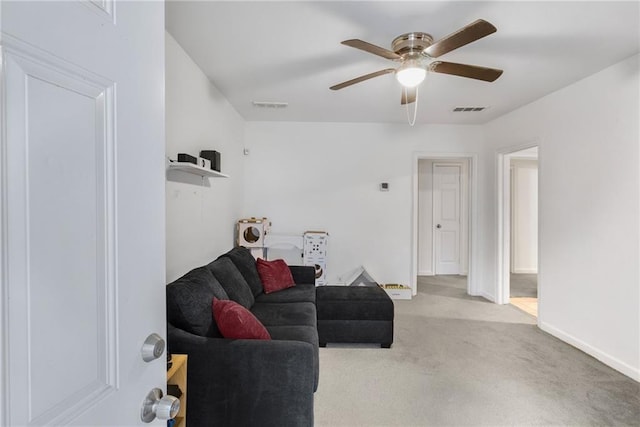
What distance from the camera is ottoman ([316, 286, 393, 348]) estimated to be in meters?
3.10

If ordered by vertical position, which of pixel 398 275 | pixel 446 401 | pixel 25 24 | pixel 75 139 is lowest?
pixel 446 401

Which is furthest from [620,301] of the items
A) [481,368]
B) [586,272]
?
[481,368]

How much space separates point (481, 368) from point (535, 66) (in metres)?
2.56

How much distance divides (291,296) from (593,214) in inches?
110

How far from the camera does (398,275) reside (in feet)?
16.3

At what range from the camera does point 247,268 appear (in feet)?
10.6

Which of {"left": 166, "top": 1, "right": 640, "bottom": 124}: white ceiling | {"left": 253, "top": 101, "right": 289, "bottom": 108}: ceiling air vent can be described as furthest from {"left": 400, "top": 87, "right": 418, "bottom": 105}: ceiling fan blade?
{"left": 253, "top": 101, "right": 289, "bottom": 108}: ceiling air vent

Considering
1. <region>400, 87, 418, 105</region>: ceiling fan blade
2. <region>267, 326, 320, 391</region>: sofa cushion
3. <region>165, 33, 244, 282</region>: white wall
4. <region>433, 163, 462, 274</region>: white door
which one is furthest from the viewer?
<region>433, 163, 462, 274</region>: white door

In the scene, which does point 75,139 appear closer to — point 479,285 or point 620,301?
point 620,301

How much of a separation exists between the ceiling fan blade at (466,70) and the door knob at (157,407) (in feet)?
7.73

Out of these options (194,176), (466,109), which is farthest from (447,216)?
(194,176)

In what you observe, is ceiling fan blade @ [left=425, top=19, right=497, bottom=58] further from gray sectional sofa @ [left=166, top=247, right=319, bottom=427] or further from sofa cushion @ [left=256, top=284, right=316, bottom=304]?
sofa cushion @ [left=256, top=284, right=316, bottom=304]

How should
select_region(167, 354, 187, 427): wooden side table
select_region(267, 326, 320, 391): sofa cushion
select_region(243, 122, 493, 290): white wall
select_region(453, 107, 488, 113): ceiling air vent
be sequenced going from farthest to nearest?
select_region(243, 122, 493, 290): white wall
select_region(453, 107, 488, 113): ceiling air vent
select_region(267, 326, 320, 391): sofa cushion
select_region(167, 354, 187, 427): wooden side table

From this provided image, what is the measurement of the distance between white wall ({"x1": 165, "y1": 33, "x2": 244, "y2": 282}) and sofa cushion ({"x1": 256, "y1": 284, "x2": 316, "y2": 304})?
27.8 inches
